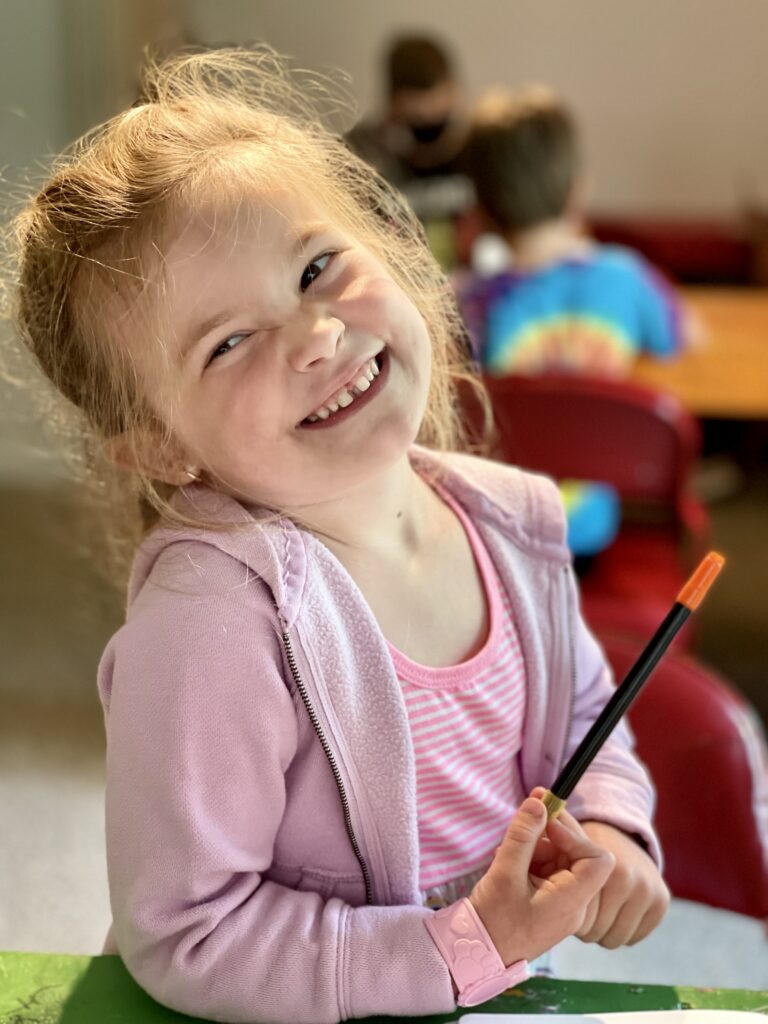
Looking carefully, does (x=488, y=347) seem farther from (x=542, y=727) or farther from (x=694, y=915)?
(x=542, y=727)

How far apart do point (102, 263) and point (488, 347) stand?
5.15 ft

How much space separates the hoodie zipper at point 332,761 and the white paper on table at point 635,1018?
0.11 metres

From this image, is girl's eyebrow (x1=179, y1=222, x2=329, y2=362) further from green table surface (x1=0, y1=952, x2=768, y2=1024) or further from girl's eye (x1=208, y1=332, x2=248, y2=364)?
green table surface (x1=0, y1=952, x2=768, y2=1024)

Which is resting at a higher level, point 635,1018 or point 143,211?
point 143,211

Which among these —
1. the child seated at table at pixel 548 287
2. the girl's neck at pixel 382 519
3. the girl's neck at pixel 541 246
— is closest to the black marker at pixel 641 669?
the girl's neck at pixel 382 519

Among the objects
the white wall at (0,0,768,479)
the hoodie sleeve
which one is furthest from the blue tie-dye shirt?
the white wall at (0,0,768,479)

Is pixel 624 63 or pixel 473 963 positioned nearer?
pixel 473 963

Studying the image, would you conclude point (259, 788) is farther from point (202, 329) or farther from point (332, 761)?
point (202, 329)

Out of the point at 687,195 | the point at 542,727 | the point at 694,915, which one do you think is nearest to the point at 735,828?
the point at 542,727

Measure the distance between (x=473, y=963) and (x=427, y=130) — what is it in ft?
10.2

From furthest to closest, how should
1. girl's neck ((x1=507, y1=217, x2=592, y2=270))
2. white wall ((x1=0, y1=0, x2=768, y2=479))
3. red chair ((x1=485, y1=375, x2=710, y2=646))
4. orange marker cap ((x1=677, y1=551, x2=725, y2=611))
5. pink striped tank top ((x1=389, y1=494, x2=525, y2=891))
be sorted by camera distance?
1. white wall ((x1=0, y1=0, x2=768, y2=479))
2. girl's neck ((x1=507, y1=217, x2=592, y2=270))
3. red chair ((x1=485, y1=375, x2=710, y2=646))
4. pink striped tank top ((x1=389, y1=494, x2=525, y2=891))
5. orange marker cap ((x1=677, y1=551, x2=725, y2=611))

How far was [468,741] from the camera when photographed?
2.66ft

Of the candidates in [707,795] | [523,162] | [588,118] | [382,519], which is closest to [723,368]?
[523,162]

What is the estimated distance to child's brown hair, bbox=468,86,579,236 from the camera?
2.27 m
